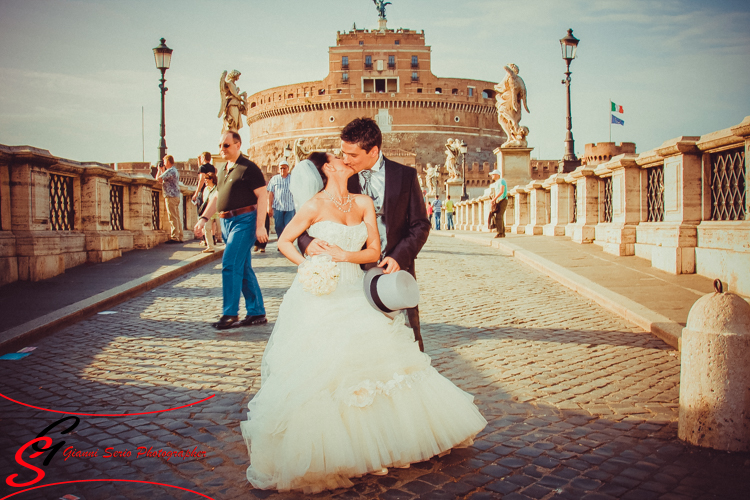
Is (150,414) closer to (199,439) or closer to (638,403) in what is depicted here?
(199,439)

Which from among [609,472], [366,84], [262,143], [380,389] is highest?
[366,84]

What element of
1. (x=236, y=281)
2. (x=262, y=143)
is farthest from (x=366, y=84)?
(x=236, y=281)

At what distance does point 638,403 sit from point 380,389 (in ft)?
5.83

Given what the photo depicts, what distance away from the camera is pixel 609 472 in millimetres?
2572

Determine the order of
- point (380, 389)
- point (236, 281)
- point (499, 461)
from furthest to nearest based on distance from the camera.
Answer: point (236, 281)
point (499, 461)
point (380, 389)

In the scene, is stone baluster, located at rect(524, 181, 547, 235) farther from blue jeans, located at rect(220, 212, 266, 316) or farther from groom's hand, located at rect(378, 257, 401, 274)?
groom's hand, located at rect(378, 257, 401, 274)

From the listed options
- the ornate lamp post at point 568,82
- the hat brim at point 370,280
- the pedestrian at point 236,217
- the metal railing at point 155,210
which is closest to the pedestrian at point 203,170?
the metal railing at point 155,210

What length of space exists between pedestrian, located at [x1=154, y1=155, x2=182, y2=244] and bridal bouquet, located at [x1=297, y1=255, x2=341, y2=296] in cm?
1002

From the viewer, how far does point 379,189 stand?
10.3 feet

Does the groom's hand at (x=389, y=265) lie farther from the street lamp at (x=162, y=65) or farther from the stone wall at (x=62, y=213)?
the street lamp at (x=162, y=65)

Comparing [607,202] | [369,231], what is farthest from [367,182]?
[607,202]

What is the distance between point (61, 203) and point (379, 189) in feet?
25.2

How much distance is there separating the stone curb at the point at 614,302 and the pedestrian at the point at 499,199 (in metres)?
3.39

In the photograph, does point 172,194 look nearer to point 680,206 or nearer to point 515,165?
point 680,206
